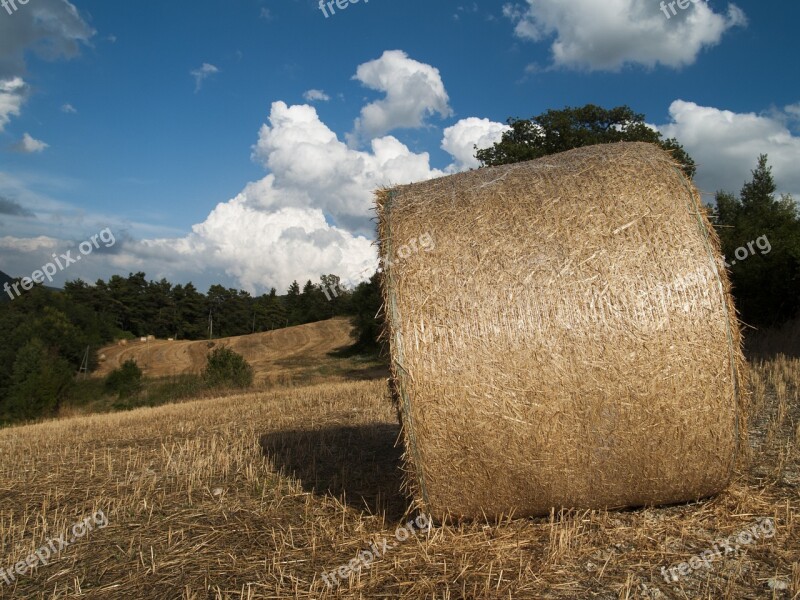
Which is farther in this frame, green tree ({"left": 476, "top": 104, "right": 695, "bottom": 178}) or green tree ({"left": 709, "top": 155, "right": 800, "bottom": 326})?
green tree ({"left": 476, "top": 104, "right": 695, "bottom": 178})

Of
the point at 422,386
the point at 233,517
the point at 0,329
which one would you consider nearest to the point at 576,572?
the point at 422,386

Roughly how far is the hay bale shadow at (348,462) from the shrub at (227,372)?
1473cm

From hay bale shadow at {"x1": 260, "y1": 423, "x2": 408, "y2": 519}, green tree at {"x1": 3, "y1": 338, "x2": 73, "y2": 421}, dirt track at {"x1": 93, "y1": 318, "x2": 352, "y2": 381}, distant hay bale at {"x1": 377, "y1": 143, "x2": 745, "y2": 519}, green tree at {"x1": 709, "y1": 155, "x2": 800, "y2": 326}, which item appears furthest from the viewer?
dirt track at {"x1": 93, "y1": 318, "x2": 352, "y2": 381}

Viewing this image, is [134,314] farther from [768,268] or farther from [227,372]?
[768,268]

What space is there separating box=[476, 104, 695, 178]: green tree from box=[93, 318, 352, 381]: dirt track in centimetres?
2567

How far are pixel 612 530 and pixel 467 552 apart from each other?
117 centimetres

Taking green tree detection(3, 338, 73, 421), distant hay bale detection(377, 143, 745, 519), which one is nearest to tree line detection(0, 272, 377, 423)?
green tree detection(3, 338, 73, 421)

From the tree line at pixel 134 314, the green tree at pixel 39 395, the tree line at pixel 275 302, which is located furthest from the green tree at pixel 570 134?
the green tree at pixel 39 395

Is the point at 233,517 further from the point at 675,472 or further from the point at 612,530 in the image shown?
the point at 675,472

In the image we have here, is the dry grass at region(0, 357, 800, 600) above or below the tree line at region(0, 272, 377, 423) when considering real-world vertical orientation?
below

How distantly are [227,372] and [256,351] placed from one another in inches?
1284

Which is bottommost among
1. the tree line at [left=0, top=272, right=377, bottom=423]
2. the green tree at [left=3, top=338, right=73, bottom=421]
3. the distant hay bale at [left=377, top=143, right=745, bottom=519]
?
the green tree at [left=3, top=338, right=73, bottom=421]

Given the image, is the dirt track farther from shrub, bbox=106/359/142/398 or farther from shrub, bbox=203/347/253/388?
shrub, bbox=203/347/253/388

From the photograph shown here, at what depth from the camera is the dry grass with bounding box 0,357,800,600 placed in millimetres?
3750
